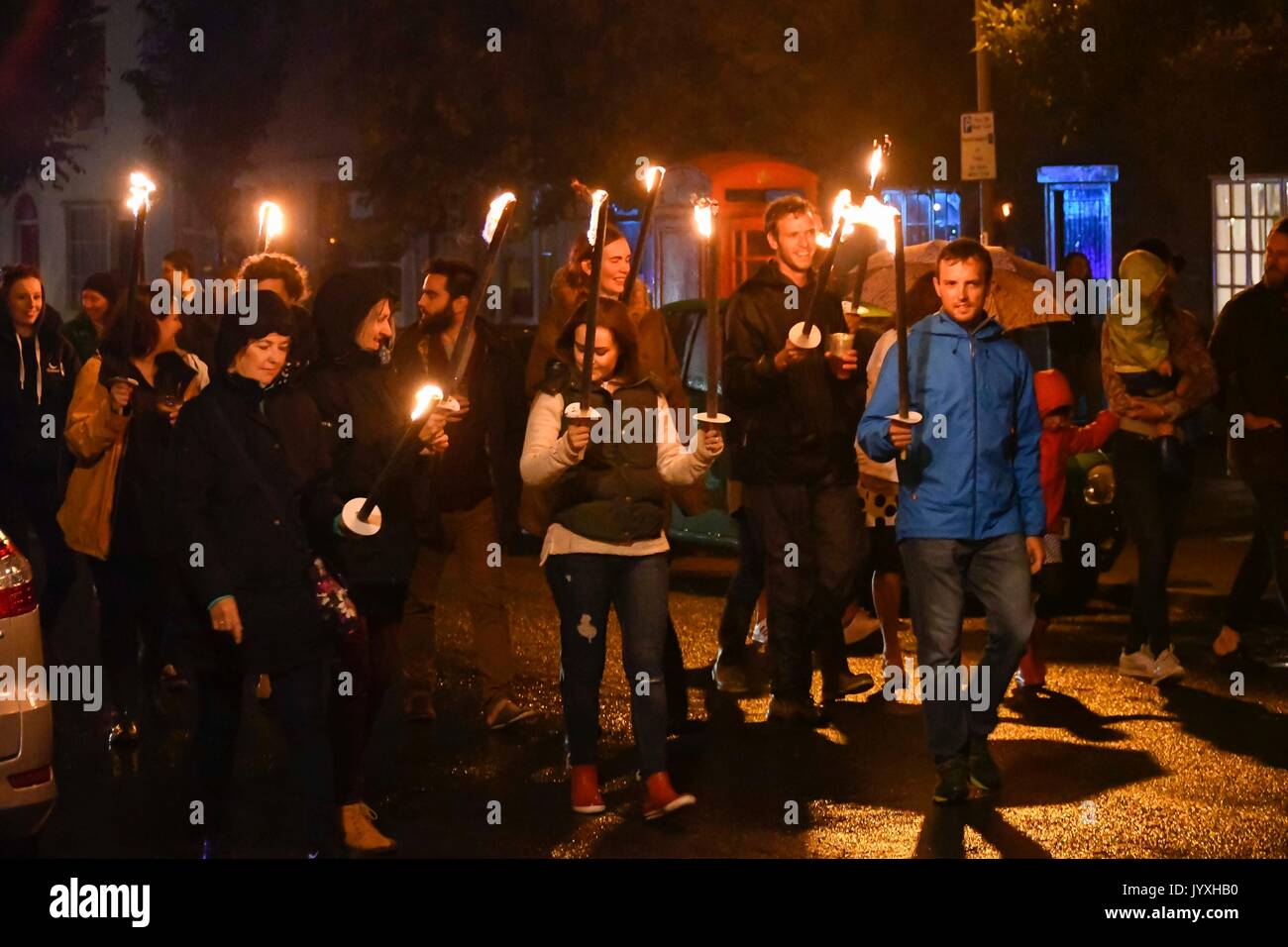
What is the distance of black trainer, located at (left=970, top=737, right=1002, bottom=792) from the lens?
7543 mm

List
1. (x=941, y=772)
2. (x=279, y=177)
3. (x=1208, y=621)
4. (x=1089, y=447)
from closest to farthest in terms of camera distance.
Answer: (x=941, y=772), (x=1089, y=447), (x=1208, y=621), (x=279, y=177)

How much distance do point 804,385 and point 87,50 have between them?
92.9 ft

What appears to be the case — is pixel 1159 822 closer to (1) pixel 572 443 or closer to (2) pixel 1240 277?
(1) pixel 572 443

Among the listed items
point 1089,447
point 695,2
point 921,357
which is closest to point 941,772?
point 921,357

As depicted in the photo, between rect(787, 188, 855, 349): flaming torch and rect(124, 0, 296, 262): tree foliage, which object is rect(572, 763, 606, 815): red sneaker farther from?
rect(124, 0, 296, 262): tree foliage

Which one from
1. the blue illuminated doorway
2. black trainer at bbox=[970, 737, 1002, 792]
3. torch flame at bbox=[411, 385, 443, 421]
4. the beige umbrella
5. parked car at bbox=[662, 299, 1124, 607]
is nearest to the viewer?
torch flame at bbox=[411, 385, 443, 421]

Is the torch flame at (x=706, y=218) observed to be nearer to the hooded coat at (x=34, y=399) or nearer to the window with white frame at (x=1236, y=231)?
the hooded coat at (x=34, y=399)

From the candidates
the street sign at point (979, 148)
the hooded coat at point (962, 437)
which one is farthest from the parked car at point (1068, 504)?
the street sign at point (979, 148)

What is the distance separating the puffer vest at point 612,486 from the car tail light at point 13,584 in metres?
1.88

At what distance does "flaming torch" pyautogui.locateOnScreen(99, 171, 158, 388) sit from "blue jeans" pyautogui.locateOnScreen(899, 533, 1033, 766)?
3098 millimetres

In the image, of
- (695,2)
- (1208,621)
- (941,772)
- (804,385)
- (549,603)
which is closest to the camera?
(941,772)

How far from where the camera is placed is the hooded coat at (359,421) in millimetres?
7074

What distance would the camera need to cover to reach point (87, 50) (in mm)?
34250

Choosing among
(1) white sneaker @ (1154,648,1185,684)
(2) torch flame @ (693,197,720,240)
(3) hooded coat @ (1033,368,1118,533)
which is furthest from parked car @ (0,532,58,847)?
(1) white sneaker @ (1154,648,1185,684)
